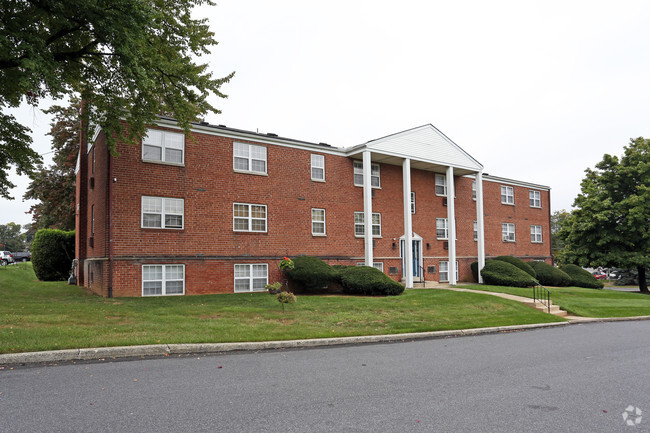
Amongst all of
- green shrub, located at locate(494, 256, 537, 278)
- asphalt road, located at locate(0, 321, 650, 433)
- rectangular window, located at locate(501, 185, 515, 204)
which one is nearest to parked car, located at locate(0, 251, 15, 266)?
green shrub, located at locate(494, 256, 537, 278)

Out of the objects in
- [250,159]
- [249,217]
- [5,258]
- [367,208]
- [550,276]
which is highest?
[250,159]

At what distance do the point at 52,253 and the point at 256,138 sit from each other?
55.3 feet

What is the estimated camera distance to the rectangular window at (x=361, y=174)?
22859 millimetres

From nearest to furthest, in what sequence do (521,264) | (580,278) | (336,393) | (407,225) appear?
(336,393) → (407,225) → (521,264) → (580,278)

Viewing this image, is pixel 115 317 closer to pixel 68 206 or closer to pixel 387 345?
pixel 387 345

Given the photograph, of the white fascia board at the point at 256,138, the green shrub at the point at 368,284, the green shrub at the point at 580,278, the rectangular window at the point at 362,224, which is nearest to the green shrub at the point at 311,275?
the green shrub at the point at 368,284

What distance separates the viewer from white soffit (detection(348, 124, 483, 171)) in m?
22.1

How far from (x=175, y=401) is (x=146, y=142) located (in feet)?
45.5

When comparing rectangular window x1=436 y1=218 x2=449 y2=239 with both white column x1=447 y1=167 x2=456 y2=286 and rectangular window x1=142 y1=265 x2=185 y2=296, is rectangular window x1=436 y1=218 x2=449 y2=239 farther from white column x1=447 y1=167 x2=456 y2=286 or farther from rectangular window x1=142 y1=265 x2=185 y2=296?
rectangular window x1=142 y1=265 x2=185 y2=296

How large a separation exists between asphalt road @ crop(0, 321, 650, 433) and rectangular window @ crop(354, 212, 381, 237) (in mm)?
13996

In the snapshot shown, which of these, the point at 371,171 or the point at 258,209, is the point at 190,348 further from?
the point at 371,171

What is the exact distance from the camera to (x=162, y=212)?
1694 centimetres

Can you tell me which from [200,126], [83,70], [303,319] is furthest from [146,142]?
[303,319]

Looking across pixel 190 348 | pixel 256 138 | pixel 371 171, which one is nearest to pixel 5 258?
pixel 256 138
